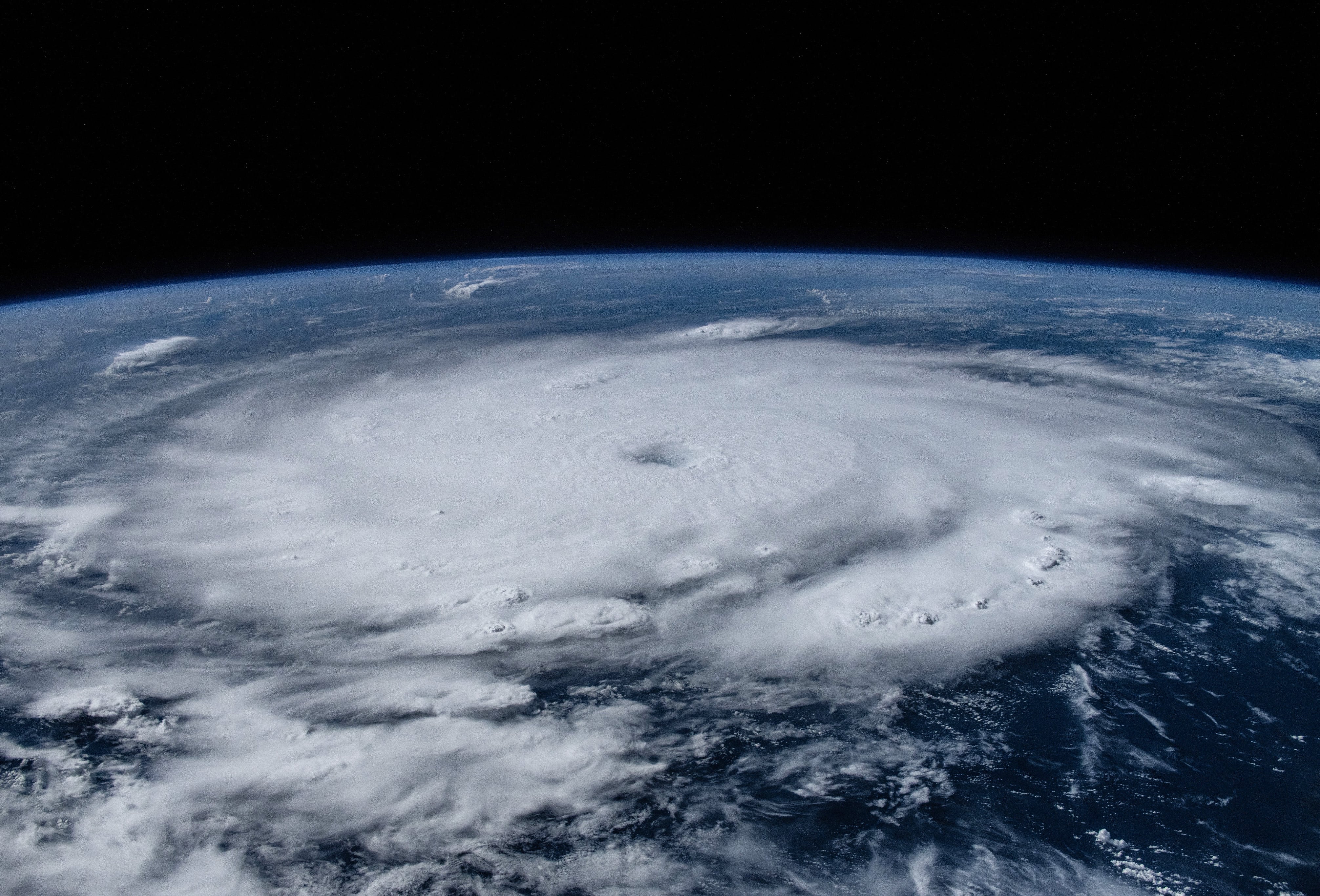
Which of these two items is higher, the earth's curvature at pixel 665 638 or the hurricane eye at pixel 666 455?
the hurricane eye at pixel 666 455

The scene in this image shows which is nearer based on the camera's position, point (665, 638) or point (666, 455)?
point (665, 638)

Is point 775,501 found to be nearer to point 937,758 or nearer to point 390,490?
point 937,758

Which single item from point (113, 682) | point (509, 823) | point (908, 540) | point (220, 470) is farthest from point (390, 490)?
point (908, 540)

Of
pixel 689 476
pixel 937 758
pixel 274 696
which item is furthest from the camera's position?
pixel 689 476

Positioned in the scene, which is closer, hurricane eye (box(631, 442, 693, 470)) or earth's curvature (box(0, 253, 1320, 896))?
earth's curvature (box(0, 253, 1320, 896))

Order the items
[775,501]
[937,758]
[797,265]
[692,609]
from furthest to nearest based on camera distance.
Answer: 1. [797,265]
2. [775,501]
3. [692,609]
4. [937,758]

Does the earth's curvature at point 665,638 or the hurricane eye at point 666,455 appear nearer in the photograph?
the earth's curvature at point 665,638

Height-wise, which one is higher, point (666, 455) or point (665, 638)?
point (666, 455)

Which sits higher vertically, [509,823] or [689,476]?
[689,476]
